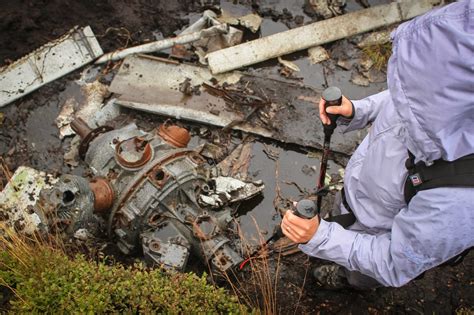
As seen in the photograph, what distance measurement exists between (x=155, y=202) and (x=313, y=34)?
3.17 meters

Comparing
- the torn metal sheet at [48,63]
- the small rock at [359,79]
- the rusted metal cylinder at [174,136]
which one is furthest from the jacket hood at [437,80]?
the torn metal sheet at [48,63]

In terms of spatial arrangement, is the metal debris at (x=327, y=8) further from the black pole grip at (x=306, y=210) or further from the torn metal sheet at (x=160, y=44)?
the black pole grip at (x=306, y=210)

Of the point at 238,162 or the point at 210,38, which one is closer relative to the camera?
the point at 238,162

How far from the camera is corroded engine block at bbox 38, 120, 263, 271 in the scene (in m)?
3.62

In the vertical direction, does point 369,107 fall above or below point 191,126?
above

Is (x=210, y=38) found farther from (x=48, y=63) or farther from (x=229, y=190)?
(x=229, y=190)

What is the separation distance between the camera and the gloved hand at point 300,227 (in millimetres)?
2812

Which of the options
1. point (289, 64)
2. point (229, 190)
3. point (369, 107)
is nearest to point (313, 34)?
point (289, 64)

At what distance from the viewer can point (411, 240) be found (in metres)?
2.38

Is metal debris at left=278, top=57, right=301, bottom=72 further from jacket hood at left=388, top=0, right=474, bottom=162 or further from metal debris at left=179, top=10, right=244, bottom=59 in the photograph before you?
jacket hood at left=388, top=0, right=474, bottom=162

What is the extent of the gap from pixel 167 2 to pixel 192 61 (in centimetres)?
105

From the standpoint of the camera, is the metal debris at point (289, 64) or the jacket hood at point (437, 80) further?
the metal debris at point (289, 64)

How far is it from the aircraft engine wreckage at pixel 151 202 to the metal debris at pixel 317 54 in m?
2.31

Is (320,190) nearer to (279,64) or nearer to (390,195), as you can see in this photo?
(390,195)
